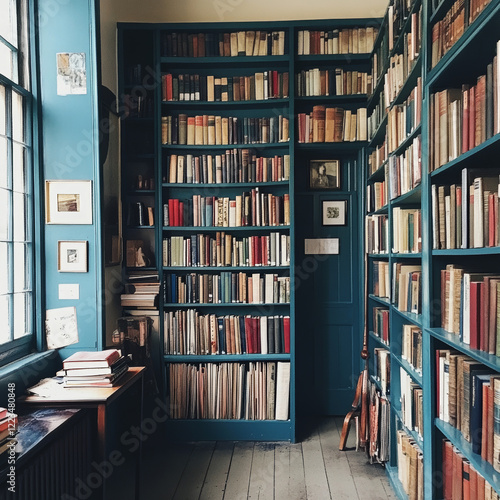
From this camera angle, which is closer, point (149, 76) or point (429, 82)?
point (429, 82)

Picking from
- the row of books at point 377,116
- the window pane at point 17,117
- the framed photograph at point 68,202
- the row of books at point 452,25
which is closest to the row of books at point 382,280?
the row of books at point 377,116

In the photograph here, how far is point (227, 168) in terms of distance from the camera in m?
3.95

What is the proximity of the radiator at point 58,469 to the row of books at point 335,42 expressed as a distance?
3215 millimetres

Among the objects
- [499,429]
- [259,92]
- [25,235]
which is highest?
[259,92]

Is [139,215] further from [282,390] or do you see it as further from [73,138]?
[282,390]

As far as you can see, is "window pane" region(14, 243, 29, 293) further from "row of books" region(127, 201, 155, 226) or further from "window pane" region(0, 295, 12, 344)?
"row of books" region(127, 201, 155, 226)

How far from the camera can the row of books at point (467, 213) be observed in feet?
5.59

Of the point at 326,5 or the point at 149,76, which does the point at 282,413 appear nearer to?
the point at 149,76

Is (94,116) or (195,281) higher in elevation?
(94,116)

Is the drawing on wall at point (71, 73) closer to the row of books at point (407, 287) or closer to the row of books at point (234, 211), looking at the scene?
the row of books at point (234, 211)

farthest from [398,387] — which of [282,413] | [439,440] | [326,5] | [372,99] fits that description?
[326,5]

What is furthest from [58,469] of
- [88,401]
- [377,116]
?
[377,116]

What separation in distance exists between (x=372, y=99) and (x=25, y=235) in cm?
269

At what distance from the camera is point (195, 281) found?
12.9 ft
